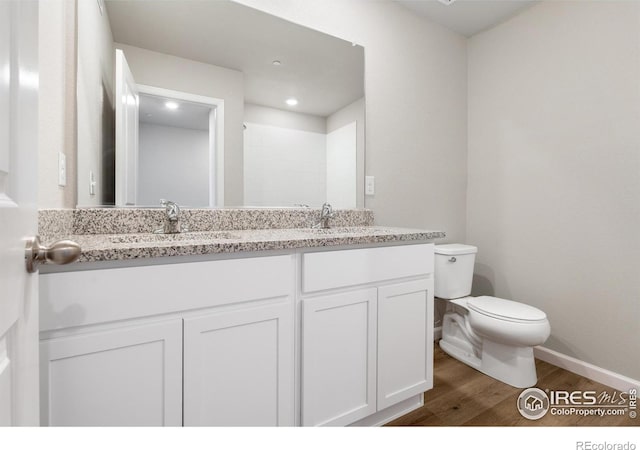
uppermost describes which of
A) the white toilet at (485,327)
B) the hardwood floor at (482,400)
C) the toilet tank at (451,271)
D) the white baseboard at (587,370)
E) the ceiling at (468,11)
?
the ceiling at (468,11)

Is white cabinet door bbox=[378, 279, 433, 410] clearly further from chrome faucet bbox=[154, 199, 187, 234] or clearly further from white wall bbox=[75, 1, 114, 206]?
white wall bbox=[75, 1, 114, 206]

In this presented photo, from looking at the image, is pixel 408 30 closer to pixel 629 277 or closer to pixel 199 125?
pixel 199 125

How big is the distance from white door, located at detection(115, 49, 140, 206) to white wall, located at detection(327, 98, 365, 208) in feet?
3.41

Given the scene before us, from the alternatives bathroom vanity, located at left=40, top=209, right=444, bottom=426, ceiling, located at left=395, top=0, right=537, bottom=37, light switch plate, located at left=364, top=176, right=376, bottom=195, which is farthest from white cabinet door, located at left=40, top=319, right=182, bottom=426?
ceiling, located at left=395, top=0, right=537, bottom=37

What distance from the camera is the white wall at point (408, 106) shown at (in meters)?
1.95

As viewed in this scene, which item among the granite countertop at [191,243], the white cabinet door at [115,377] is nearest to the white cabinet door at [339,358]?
the granite countertop at [191,243]

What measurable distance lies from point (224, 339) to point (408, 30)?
228 centimetres

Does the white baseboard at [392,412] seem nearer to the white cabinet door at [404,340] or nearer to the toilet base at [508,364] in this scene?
the white cabinet door at [404,340]

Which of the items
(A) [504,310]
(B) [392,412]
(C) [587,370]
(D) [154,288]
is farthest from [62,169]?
(C) [587,370]

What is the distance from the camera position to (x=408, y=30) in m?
2.15

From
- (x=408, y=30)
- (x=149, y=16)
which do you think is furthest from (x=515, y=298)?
(x=149, y=16)

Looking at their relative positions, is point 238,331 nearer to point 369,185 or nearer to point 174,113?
point 174,113

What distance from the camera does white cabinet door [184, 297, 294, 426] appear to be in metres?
0.97

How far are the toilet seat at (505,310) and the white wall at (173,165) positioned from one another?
166 cm
